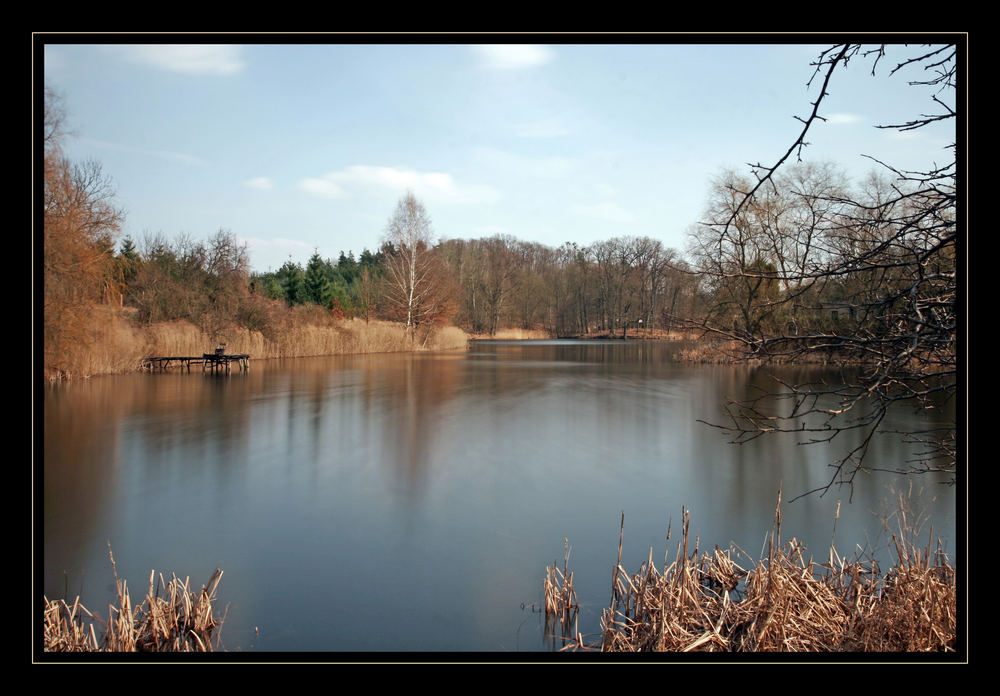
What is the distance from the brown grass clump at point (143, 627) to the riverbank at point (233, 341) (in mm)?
13817

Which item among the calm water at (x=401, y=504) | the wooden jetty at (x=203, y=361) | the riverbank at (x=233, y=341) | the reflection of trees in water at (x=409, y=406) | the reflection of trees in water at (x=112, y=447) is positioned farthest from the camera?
the wooden jetty at (x=203, y=361)

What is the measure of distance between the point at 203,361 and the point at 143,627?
758 inches

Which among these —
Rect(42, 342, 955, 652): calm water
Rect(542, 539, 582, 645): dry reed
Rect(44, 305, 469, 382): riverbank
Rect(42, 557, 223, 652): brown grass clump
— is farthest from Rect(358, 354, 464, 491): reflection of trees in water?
Rect(44, 305, 469, 382): riverbank

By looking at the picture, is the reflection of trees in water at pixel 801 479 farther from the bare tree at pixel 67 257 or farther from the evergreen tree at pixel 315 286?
the evergreen tree at pixel 315 286

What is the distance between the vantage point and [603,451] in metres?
9.52

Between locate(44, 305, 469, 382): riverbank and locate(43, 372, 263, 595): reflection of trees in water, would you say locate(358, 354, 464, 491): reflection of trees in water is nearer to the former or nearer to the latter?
locate(43, 372, 263, 595): reflection of trees in water

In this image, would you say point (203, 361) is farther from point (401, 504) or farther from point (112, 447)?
point (401, 504)

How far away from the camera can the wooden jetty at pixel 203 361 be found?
67.6 feet

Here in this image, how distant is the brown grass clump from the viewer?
11.2 feet

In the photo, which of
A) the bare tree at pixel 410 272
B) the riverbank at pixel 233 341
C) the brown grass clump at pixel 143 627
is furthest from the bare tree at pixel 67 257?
the bare tree at pixel 410 272

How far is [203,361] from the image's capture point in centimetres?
2119
